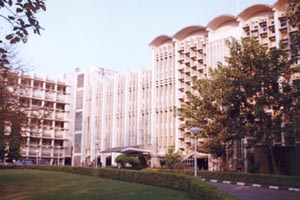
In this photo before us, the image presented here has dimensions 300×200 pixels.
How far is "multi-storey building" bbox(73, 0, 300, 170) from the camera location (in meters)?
37.7

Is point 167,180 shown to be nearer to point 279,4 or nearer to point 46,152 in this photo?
point 279,4

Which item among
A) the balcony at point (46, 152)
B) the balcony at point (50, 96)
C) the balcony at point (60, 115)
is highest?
the balcony at point (50, 96)

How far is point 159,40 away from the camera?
4819cm

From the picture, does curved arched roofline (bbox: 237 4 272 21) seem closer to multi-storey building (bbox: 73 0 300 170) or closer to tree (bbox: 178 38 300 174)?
multi-storey building (bbox: 73 0 300 170)

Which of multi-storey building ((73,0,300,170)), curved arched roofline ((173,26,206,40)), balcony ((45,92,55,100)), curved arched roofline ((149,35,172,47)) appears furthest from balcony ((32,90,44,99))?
curved arched roofline ((173,26,206,40))

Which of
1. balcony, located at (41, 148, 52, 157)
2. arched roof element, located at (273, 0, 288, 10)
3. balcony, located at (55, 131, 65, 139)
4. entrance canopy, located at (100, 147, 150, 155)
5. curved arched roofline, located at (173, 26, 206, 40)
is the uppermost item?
curved arched roofline, located at (173, 26, 206, 40)

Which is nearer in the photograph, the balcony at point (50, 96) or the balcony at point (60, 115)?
→ the balcony at point (50, 96)

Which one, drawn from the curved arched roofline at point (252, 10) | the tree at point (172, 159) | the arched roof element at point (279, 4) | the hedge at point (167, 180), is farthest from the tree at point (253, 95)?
the curved arched roofline at point (252, 10)

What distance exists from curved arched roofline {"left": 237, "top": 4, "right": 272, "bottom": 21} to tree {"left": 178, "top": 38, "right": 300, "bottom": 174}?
10.5m

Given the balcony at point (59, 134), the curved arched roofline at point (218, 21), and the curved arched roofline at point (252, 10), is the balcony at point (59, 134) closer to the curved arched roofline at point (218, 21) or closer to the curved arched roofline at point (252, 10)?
the curved arched roofline at point (218, 21)

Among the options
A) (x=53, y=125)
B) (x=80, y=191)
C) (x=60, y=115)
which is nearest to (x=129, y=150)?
(x=80, y=191)

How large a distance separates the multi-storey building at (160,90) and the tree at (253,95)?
6342 millimetres

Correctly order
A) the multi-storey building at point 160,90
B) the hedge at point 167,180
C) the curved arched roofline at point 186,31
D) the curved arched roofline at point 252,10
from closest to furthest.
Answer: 1. the hedge at point 167,180
2. the curved arched roofline at point 252,10
3. the multi-storey building at point 160,90
4. the curved arched roofline at point 186,31

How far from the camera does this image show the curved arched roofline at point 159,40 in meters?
47.3
